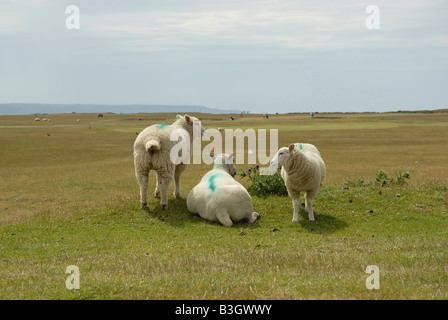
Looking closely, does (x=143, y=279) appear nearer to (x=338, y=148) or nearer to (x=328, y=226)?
(x=328, y=226)

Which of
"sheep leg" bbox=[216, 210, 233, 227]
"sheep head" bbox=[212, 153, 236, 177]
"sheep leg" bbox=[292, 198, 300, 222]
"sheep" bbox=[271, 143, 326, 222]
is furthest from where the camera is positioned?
"sheep head" bbox=[212, 153, 236, 177]

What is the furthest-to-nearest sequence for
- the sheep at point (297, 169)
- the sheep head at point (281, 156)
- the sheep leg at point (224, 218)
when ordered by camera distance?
the sheep leg at point (224, 218)
the sheep at point (297, 169)
the sheep head at point (281, 156)

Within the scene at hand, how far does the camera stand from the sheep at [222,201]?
45.2ft

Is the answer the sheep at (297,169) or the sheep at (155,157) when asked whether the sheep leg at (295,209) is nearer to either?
the sheep at (297,169)

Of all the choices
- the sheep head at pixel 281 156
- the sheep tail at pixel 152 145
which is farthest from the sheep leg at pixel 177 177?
the sheep head at pixel 281 156

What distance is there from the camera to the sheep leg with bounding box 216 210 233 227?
13.7m

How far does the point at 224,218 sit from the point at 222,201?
1.65 feet

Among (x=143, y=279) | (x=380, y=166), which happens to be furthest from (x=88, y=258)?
(x=380, y=166)

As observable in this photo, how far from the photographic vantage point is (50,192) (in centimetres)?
2319

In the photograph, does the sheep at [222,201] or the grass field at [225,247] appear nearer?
the grass field at [225,247]

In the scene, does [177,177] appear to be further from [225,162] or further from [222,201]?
[222,201]

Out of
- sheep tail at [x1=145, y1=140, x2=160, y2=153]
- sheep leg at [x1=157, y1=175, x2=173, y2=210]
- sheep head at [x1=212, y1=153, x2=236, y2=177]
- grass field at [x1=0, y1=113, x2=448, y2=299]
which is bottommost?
grass field at [x1=0, y1=113, x2=448, y2=299]

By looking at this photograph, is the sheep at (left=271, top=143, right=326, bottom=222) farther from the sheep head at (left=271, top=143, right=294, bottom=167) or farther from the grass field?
the grass field

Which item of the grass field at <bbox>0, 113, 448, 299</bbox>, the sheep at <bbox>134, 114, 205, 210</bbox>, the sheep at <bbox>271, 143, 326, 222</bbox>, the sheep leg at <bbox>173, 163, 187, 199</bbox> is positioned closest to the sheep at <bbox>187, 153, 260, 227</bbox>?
the grass field at <bbox>0, 113, 448, 299</bbox>
